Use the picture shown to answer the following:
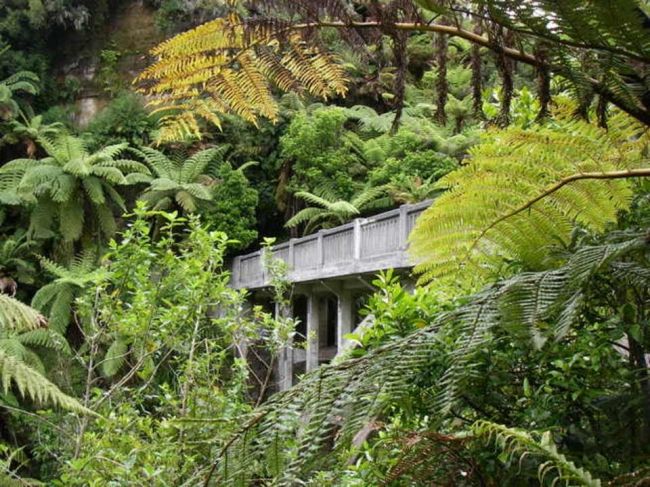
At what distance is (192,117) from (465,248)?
0.82 m

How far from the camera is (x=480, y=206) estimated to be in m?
1.76

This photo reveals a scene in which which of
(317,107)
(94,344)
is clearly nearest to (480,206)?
(94,344)

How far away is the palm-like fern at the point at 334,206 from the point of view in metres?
14.6

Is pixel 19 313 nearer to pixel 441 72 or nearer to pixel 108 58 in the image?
pixel 441 72

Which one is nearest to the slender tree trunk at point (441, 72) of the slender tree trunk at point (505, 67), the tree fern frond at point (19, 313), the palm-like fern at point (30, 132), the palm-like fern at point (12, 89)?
the slender tree trunk at point (505, 67)

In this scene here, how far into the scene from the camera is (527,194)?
5.68 feet

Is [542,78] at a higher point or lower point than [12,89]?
lower

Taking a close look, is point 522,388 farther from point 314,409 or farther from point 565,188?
point 314,409

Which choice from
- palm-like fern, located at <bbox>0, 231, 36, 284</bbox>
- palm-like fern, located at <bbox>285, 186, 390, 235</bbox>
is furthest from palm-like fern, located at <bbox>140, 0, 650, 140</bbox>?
palm-like fern, located at <bbox>0, 231, 36, 284</bbox>

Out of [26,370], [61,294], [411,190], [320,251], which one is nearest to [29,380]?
[26,370]

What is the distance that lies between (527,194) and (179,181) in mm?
14590

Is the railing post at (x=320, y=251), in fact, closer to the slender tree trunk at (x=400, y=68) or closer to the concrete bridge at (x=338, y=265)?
the concrete bridge at (x=338, y=265)

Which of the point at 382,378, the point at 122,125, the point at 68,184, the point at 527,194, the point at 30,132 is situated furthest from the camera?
the point at 122,125

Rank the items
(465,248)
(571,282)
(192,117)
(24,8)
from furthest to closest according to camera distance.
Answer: (24,8) < (465,248) < (192,117) < (571,282)
